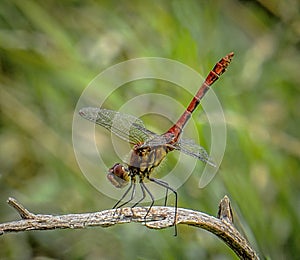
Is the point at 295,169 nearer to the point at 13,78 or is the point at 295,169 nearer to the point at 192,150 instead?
the point at 192,150

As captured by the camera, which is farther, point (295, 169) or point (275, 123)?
point (275, 123)

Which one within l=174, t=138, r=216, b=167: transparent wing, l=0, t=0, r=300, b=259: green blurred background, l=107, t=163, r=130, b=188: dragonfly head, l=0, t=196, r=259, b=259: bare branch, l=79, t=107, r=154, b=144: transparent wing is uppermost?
l=0, t=0, r=300, b=259: green blurred background

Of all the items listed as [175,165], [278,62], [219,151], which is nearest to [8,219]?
[175,165]

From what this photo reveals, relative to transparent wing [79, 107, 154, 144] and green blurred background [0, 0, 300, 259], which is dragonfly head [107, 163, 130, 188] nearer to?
transparent wing [79, 107, 154, 144]

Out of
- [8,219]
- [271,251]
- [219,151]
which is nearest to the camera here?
[271,251]

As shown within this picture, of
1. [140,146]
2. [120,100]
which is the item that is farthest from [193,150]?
[120,100]

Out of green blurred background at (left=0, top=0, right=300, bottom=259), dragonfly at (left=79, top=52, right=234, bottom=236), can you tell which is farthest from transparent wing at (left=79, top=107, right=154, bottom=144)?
green blurred background at (left=0, top=0, right=300, bottom=259)
